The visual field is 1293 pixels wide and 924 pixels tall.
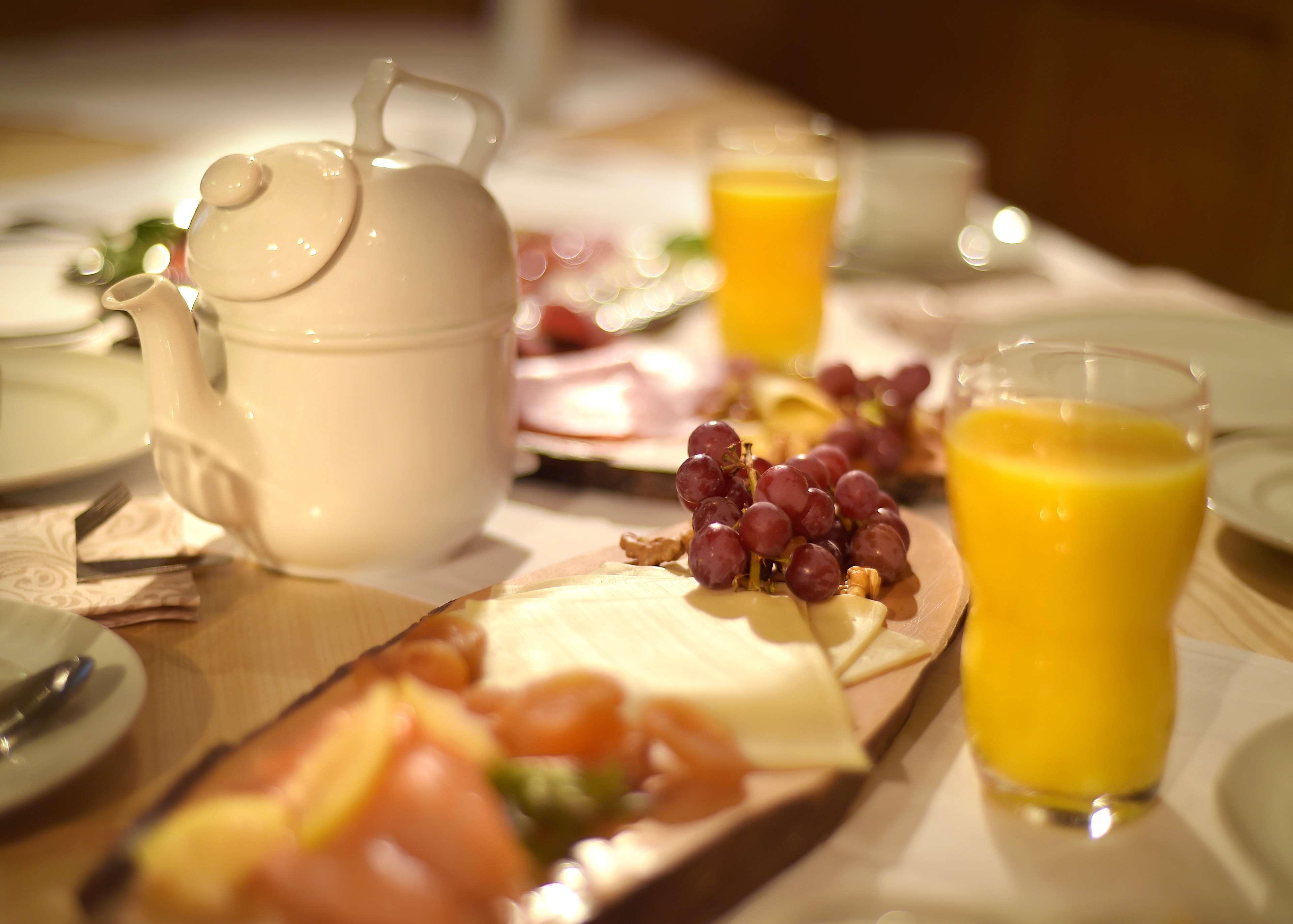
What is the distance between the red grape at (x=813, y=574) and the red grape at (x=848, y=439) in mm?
260

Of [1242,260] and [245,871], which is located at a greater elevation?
[245,871]

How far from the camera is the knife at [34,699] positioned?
0.57 metres

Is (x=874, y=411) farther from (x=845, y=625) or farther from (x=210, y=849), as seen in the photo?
(x=210, y=849)

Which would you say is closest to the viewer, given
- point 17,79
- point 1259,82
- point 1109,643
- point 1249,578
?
point 1109,643

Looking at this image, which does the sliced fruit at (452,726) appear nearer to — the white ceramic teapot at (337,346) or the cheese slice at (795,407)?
the white ceramic teapot at (337,346)

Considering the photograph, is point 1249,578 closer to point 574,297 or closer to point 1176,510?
point 1176,510

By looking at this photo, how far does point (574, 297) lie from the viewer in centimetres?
147

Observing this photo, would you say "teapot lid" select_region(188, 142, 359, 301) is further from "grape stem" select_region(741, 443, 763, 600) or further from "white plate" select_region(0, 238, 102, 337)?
"white plate" select_region(0, 238, 102, 337)

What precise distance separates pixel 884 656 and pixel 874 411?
42 cm

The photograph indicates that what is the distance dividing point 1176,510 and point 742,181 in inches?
35.7

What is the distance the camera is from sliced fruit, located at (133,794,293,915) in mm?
461

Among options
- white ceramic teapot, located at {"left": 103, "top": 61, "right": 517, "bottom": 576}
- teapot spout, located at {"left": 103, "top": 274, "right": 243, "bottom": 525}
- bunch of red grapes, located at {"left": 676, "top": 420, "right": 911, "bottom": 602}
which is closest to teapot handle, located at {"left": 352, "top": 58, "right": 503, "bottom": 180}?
white ceramic teapot, located at {"left": 103, "top": 61, "right": 517, "bottom": 576}

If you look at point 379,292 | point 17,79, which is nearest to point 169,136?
point 17,79

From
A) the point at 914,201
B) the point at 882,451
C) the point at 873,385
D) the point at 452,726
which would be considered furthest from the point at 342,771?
the point at 914,201
